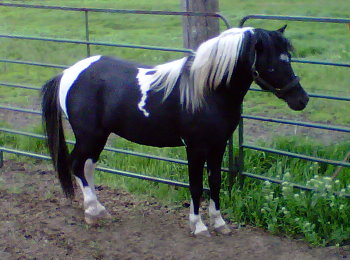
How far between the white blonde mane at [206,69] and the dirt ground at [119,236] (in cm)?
100

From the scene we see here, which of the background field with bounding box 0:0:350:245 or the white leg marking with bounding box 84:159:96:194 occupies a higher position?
the white leg marking with bounding box 84:159:96:194

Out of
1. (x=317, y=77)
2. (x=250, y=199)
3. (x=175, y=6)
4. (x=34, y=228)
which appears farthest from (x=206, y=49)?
(x=175, y=6)

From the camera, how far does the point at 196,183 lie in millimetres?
4473

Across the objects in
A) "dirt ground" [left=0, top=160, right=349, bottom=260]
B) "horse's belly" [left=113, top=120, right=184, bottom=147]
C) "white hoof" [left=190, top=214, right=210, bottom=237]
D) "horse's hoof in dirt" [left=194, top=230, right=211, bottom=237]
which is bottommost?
"dirt ground" [left=0, top=160, right=349, bottom=260]

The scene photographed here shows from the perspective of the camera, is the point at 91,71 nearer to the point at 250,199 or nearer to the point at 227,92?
the point at 227,92

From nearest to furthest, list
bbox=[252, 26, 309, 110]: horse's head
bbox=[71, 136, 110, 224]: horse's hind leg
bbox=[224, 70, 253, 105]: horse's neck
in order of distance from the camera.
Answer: bbox=[252, 26, 309, 110]: horse's head
bbox=[224, 70, 253, 105]: horse's neck
bbox=[71, 136, 110, 224]: horse's hind leg

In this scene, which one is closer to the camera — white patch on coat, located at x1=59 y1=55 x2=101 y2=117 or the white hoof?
the white hoof

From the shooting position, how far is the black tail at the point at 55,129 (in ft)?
16.0

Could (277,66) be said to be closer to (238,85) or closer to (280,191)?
(238,85)

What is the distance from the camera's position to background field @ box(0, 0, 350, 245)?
4.57 metres

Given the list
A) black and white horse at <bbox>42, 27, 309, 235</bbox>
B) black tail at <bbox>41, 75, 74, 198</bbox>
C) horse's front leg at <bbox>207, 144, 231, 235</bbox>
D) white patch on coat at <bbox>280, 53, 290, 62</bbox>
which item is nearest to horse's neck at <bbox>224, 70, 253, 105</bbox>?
black and white horse at <bbox>42, 27, 309, 235</bbox>

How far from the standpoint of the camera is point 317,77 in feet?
26.2

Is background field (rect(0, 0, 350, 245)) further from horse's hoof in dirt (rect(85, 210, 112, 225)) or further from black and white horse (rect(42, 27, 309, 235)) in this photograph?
horse's hoof in dirt (rect(85, 210, 112, 225))

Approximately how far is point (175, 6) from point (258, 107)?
6104 millimetres
